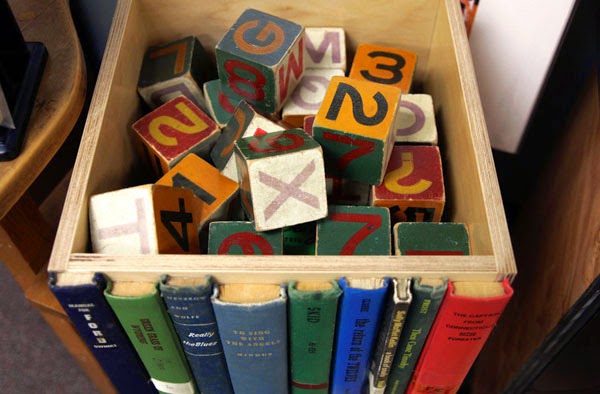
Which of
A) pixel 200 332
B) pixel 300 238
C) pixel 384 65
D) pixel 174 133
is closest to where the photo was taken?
pixel 200 332

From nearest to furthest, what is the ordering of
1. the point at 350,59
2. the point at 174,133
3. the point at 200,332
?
the point at 200,332
the point at 174,133
the point at 350,59

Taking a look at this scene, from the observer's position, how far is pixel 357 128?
859mm

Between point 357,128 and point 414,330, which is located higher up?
point 357,128

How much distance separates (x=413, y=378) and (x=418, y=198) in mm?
290

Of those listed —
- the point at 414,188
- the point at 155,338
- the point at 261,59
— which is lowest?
the point at 155,338

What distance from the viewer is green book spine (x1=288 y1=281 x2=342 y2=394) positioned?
0.70 meters

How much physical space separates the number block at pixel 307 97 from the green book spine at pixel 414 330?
453 mm

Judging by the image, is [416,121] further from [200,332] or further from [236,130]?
[200,332]

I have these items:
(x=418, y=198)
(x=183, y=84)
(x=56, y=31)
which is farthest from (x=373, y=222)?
(x=56, y=31)

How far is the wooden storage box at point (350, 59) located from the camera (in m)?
0.70

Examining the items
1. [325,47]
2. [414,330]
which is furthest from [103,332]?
[325,47]

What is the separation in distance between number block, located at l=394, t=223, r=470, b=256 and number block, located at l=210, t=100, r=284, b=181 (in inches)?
11.2

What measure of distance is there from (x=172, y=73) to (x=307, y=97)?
27 cm

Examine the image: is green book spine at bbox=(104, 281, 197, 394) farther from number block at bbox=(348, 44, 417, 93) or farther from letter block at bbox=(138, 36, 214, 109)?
number block at bbox=(348, 44, 417, 93)
